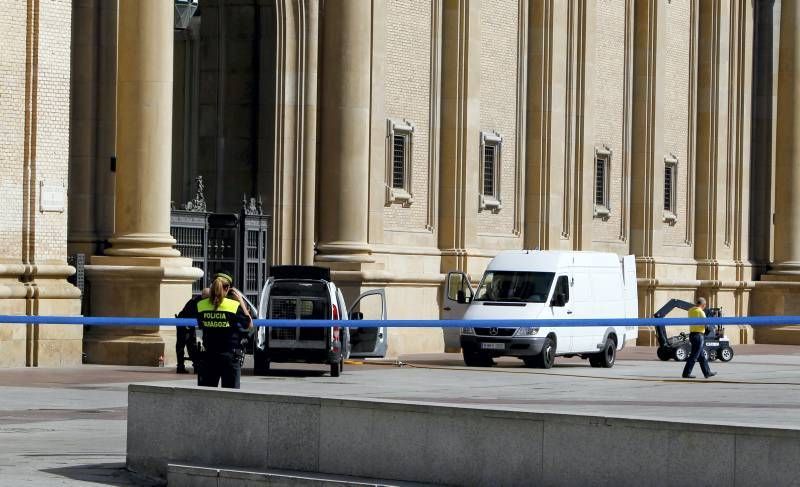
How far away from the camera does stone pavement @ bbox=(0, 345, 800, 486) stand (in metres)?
16.2

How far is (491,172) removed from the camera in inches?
1729

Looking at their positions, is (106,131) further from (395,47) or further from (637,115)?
(637,115)

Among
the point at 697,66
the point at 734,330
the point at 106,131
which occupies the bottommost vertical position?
the point at 734,330

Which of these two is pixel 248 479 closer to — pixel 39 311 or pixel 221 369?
pixel 221 369

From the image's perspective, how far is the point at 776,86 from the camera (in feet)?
188

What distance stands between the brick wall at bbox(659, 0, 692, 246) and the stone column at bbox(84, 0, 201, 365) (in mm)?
23955

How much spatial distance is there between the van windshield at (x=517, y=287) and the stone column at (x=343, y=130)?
330cm

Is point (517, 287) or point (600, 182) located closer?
point (517, 287)

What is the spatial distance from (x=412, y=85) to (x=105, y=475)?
85.6ft

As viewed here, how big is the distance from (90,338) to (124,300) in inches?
34.0

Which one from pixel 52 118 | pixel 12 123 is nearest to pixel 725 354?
pixel 52 118

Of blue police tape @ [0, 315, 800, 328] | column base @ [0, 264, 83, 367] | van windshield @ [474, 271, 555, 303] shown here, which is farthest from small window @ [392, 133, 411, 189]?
blue police tape @ [0, 315, 800, 328]

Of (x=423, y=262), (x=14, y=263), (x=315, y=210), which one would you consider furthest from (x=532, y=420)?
(x=423, y=262)

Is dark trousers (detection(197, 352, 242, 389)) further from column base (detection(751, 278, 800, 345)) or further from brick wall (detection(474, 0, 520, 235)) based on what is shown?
column base (detection(751, 278, 800, 345))
